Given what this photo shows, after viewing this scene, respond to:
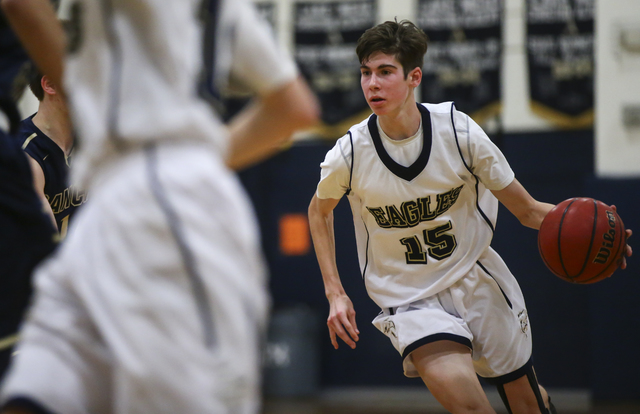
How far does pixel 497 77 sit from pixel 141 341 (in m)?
7.55

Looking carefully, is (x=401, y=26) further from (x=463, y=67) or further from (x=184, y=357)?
(x=463, y=67)

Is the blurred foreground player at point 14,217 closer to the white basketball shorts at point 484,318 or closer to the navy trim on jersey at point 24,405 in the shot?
the navy trim on jersey at point 24,405

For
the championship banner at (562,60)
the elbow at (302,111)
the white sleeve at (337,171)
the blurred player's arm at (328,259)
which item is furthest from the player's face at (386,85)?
the championship banner at (562,60)

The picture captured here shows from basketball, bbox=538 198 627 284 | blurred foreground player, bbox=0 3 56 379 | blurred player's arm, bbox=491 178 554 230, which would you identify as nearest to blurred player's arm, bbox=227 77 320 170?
blurred foreground player, bbox=0 3 56 379

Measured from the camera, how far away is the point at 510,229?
8.18 meters

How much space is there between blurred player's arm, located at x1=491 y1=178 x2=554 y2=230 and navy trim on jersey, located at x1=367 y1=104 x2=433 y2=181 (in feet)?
1.40

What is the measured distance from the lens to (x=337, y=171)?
3.98m

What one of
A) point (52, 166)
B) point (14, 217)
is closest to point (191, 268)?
point (14, 217)

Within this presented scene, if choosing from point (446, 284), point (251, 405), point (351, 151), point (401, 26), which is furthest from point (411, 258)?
point (251, 405)

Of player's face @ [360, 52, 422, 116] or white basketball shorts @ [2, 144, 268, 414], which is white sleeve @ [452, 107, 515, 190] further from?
white basketball shorts @ [2, 144, 268, 414]

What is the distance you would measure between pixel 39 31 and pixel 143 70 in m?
0.52

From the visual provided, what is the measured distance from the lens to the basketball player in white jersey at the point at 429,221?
3.82 m

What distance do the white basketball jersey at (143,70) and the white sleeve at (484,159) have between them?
2.35m

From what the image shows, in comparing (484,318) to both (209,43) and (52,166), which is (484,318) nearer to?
(52,166)
